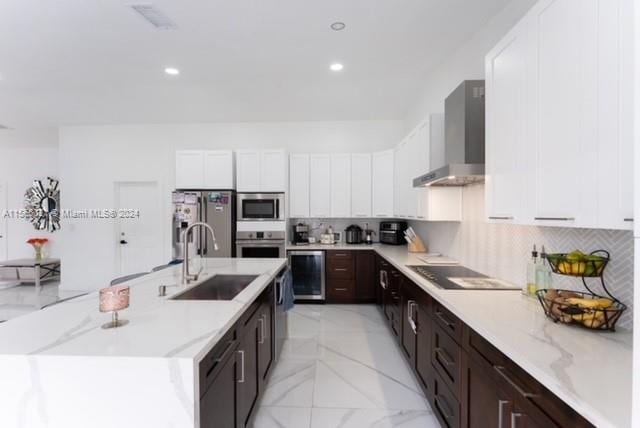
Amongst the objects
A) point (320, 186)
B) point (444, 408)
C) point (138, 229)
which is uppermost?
point (320, 186)

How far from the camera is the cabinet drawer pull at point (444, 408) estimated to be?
1.66 metres

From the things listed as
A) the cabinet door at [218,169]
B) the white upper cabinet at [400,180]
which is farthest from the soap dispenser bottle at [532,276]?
the cabinet door at [218,169]

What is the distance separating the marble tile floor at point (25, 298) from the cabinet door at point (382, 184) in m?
5.22

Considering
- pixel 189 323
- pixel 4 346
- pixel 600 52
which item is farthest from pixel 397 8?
pixel 4 346

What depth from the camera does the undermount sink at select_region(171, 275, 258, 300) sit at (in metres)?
2.17

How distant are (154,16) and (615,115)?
116 inches

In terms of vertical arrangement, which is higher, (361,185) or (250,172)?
(250,172)

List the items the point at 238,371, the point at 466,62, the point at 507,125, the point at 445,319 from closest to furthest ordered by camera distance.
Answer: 1. the point at 238,371
2. the point at 507,125
3. the point at 445,319
4. the point at 466,62

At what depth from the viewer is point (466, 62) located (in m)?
2.69

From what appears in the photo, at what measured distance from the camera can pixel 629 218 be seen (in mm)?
938

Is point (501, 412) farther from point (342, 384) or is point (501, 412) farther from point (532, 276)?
point (342, 384)

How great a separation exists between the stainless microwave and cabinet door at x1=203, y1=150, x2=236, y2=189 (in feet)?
1.21

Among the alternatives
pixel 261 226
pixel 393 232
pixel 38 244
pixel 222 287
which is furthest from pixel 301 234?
pixel 38 244

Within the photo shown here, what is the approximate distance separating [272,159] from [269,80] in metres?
1.22
